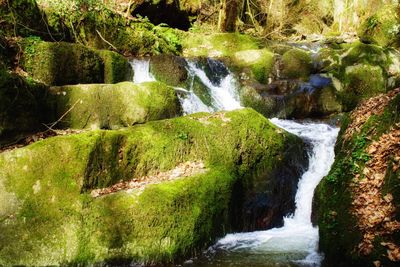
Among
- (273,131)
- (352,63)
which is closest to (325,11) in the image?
(352,63)

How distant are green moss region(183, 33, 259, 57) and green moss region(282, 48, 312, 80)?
9.26ft

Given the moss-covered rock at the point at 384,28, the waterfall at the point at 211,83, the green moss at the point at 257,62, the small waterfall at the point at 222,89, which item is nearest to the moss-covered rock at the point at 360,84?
the green moss at the point at 257,62

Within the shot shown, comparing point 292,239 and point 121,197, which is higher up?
point 121,197

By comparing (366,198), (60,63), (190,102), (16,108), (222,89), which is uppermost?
(60,63)

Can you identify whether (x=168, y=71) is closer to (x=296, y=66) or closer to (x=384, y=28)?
(x=296, y=66)

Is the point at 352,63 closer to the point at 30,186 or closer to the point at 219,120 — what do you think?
the point at 219,120

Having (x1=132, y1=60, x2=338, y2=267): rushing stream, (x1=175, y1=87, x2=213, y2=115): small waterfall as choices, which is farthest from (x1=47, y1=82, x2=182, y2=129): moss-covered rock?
(x1=132, y1=60, x2=338, y2=267): rushing stream

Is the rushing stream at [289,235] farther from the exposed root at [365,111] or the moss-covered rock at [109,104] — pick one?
the exposed root at [365,111]

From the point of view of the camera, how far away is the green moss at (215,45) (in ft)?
55.7

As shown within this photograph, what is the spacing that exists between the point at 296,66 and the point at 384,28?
5.47 metres

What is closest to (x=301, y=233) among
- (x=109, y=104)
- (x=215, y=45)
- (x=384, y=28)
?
(x=109, y=104)

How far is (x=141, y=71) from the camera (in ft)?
43.9

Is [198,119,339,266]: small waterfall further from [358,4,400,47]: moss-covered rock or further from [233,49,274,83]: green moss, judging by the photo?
[358,4,400,47]: moss-covered rock

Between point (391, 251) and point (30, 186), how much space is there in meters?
5.59
